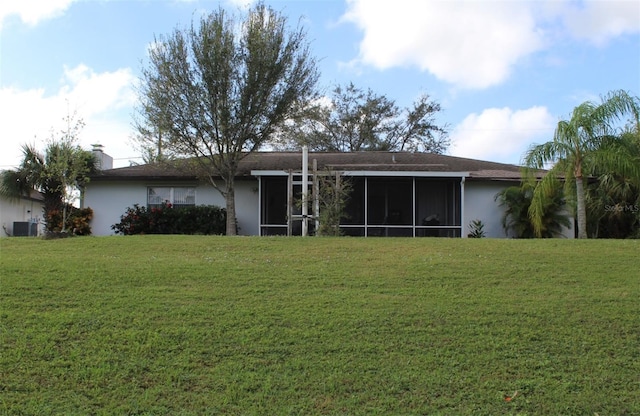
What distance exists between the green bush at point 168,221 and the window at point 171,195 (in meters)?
1.25

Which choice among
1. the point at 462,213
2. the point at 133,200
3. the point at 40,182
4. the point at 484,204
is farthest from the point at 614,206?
the point at 40,182

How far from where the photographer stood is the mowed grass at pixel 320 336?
516 centimetres

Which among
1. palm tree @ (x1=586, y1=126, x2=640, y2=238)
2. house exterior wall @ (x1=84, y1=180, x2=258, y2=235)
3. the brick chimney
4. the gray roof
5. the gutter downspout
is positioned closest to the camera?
palm tree @ (x1=586, y1=126, x2=640, y2=238)

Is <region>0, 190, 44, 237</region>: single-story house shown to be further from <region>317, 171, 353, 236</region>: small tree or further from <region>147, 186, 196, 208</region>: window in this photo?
<region>317, 171, 353, 236</region>: small tree

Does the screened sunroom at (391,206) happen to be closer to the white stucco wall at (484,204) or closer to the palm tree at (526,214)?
the white stucco wall at (484,204)

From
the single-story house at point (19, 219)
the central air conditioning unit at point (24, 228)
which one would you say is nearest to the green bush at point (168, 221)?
the single-story house at point (19, 219)

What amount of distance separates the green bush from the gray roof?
1.27 meters

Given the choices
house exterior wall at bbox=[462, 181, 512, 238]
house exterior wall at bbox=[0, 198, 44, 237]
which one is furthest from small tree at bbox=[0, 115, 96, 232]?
house exterior wall at bbox=[462, 181, 512, 238]

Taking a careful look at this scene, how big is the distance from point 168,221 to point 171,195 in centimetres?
177

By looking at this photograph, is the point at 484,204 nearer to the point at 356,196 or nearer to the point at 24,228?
the point at 356,196

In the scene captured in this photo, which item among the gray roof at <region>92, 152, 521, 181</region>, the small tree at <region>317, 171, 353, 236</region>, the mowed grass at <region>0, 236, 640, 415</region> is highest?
the gray roof at <region>92, 152, 521, 181</region>

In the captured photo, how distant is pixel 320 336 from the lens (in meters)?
6.23

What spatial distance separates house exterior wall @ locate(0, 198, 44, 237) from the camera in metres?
24.9

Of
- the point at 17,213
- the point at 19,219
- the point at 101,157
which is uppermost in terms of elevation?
the point at 101,157
